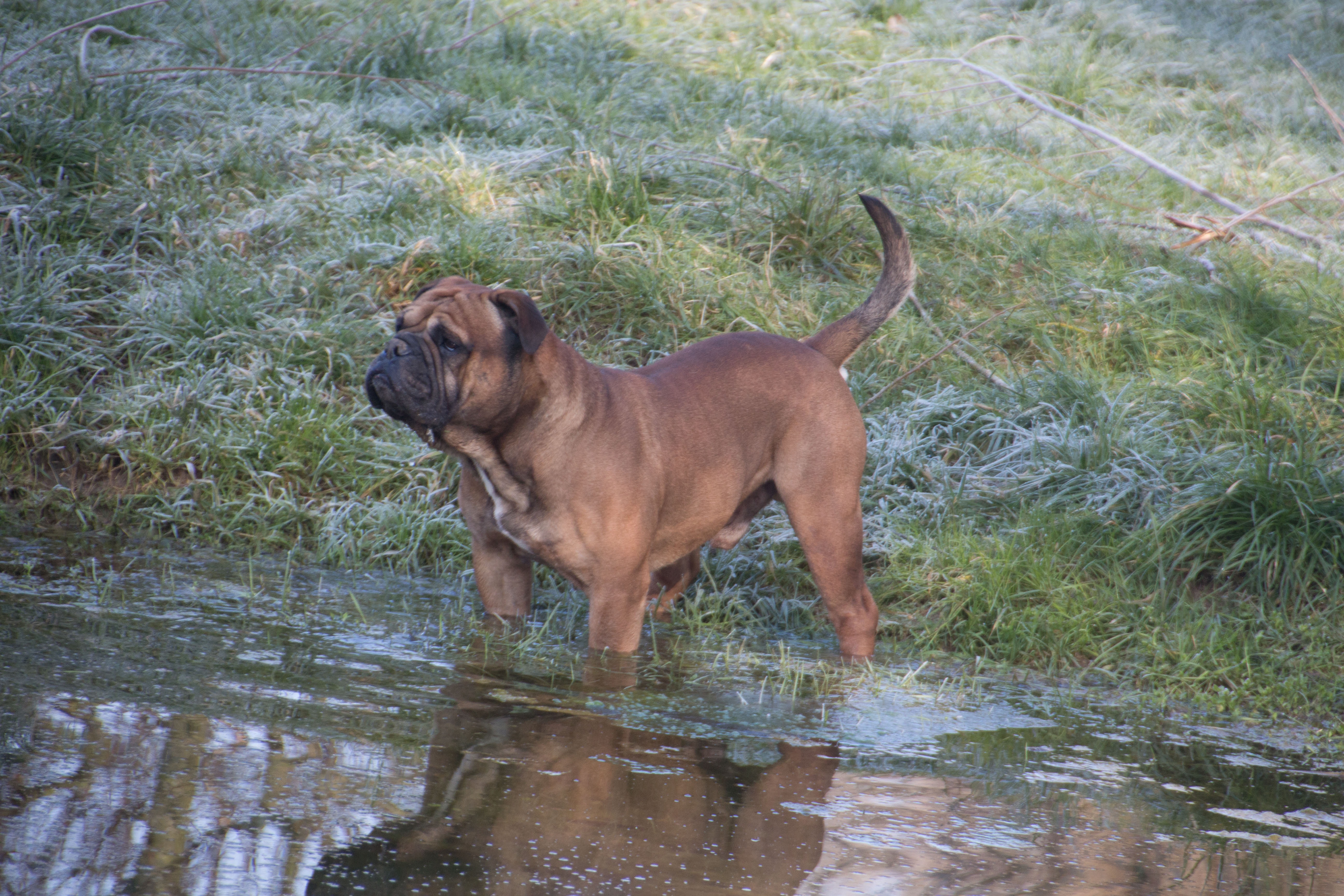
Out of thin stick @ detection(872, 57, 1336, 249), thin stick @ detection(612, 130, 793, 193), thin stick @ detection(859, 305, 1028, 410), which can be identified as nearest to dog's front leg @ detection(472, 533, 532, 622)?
thin stick @ detection(859, 305, 1028, 410)

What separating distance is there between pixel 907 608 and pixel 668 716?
216cm

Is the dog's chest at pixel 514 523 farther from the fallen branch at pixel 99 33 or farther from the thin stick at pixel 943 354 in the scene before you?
the fallen branch at pixel 99 33

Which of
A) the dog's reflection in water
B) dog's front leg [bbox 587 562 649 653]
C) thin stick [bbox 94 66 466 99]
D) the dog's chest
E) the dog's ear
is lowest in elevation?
the dog's reflection in water

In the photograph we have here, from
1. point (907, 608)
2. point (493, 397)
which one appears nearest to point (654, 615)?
point (907, 608)

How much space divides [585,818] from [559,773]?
0.31 metres

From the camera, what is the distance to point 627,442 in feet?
14.6

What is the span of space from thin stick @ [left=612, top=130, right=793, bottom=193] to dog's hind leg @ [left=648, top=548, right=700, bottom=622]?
3.51m

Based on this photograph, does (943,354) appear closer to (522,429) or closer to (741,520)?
(741,520)

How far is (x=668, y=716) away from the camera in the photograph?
3.71m

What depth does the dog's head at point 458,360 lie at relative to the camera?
4.05 metres

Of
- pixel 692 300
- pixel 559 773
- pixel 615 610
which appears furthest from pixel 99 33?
pixel 559 773

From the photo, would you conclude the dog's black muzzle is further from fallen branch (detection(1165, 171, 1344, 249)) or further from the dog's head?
fallen branch (detection(1165, 171, 1344, 249))

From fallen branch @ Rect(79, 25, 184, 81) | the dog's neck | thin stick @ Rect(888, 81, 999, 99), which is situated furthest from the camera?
thin stick @ Rect(888, 81, 999, 99)

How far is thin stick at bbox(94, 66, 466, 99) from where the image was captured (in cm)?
734
